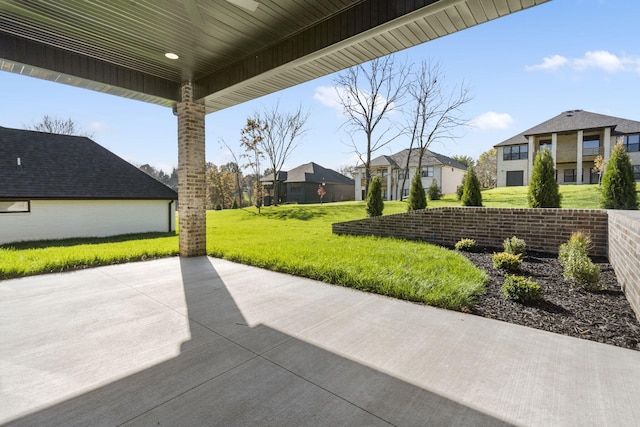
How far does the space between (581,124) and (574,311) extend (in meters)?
28.4

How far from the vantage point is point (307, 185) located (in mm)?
35375

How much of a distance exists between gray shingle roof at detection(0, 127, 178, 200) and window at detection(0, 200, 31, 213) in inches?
17.8

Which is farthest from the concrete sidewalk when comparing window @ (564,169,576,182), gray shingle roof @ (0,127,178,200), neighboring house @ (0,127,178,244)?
window @ (564,169,576,182)

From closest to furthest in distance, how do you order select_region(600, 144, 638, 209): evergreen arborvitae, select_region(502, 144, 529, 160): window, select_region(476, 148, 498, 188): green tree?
select_region(600, 144, 638, 209): evergreen arborvitae, select_region(502, 144, 529, 160): window, select_region(476, 148, 498, 188): green tree

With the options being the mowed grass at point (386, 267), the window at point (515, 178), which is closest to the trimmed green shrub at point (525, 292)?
the mowed grass at point (386, 267)

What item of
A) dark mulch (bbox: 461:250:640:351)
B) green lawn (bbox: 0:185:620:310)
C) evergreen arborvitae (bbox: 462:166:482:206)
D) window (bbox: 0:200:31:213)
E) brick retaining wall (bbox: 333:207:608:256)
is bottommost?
dark mulch (bbox: 461:250:640:351)

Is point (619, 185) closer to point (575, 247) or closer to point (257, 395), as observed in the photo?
point (575, 247)

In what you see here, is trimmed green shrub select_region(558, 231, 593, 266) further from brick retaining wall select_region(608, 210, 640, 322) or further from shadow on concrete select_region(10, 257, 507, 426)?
shadow on concrete select_region(10, 257, 507, 426)

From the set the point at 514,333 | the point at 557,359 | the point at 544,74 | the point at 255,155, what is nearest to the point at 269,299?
the point at 514,333

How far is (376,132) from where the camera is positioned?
955 inches

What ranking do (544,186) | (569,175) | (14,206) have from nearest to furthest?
(544,186) → (14,206) → (569,175)

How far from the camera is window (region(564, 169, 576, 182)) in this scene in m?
25.8

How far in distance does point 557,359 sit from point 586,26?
26.0 feet

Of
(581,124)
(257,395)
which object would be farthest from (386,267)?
(581,124)
